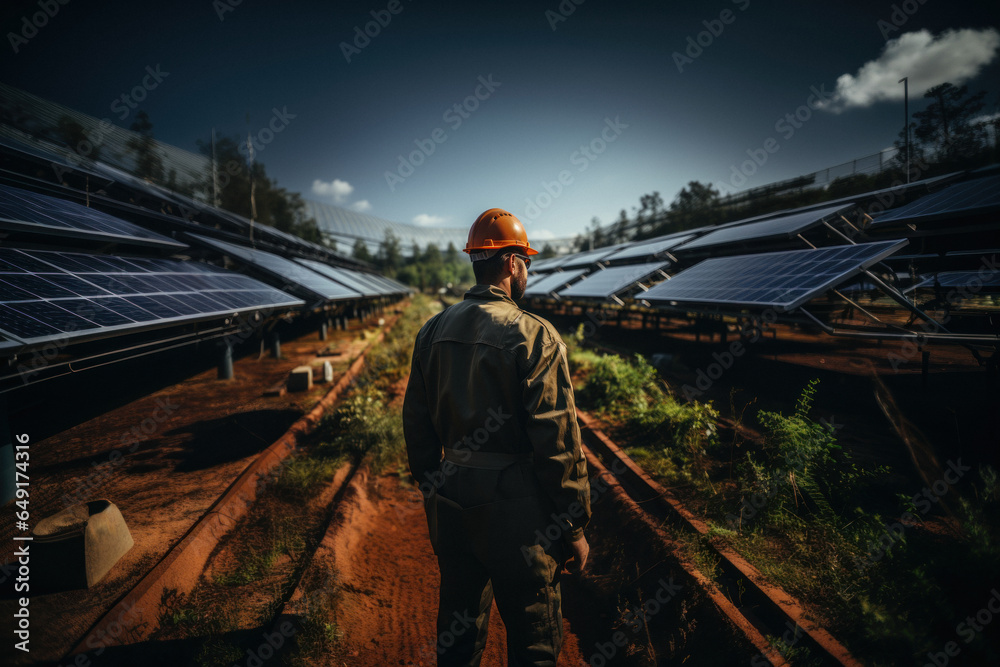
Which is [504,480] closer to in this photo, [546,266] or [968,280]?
[968,280]

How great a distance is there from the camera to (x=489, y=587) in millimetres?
2002

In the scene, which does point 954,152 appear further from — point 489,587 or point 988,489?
point 489,587

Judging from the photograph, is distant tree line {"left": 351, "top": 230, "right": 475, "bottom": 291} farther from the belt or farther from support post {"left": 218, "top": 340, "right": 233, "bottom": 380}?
the belt

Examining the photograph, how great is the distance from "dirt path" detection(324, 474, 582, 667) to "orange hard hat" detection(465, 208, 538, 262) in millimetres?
2895

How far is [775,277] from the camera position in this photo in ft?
21.1

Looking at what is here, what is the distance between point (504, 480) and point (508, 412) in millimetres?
343

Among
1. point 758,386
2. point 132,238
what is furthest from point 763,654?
point 132,238

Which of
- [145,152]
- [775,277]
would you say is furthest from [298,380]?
[145,152]

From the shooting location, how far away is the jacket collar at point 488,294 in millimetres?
1962

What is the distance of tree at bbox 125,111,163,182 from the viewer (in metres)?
23.3

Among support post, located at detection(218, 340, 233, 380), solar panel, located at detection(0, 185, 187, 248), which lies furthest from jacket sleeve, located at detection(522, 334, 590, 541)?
support post, located at detection(218, 340, 233, 380)

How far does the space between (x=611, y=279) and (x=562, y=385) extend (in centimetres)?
1149

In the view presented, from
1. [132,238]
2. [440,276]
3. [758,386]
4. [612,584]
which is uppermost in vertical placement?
[440,276]
